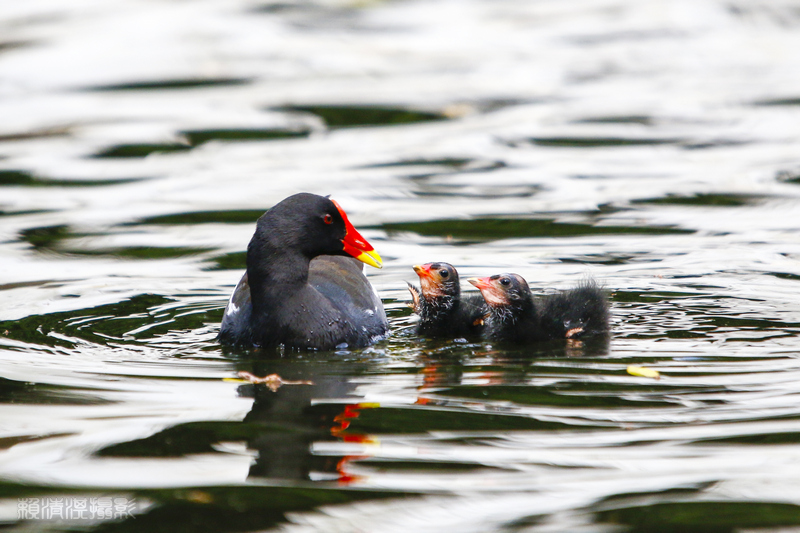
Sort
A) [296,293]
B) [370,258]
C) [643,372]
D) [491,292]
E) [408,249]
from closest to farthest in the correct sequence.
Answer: [643,372]
[296,293]
[491,292]
[370,258]
[408,249]

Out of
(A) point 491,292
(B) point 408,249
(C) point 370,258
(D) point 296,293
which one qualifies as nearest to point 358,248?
(C) point 370,258

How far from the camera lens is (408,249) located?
8617 mm

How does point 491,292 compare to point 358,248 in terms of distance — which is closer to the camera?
point 491,292

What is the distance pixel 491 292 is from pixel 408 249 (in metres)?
2.53

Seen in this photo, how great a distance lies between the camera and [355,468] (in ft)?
13.0

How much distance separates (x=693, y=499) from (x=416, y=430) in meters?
1.19

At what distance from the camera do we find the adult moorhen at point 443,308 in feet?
20.8

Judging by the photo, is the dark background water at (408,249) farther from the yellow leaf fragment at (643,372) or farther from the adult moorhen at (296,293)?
the adult moorhen at (296,293)

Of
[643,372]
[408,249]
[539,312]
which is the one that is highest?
[408,249]

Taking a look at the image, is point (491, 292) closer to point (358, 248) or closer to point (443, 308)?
point (443, 308)

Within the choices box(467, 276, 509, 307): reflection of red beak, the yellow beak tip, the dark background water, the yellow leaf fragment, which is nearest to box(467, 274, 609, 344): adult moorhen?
box(467, 276, 509, 307): reflection of red beak

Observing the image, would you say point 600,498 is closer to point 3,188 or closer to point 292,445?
point 292,445

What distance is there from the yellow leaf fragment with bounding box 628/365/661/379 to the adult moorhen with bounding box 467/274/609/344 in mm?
751

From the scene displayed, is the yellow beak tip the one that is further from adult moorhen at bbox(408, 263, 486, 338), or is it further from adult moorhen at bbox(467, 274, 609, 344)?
adult moorhen at bbox(467, 274, 609, 344)
